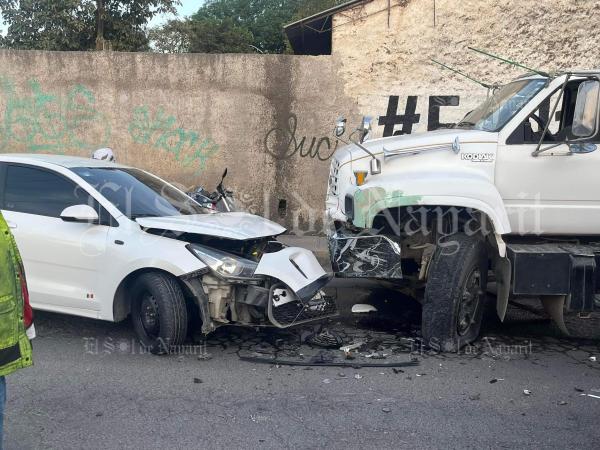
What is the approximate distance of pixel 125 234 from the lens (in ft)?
16.0

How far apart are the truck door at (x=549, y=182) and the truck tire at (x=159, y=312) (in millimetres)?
2861

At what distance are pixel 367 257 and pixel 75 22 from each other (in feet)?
53.1

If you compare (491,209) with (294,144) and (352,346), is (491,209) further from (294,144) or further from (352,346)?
(294,144)

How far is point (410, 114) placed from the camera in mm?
9891

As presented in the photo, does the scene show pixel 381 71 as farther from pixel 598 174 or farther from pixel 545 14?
pixel 598 174

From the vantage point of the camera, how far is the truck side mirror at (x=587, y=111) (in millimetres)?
4777

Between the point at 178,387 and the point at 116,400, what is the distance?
1.44 ft

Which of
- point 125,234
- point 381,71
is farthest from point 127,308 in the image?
point 381,71

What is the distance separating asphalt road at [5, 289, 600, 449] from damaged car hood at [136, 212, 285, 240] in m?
0.96

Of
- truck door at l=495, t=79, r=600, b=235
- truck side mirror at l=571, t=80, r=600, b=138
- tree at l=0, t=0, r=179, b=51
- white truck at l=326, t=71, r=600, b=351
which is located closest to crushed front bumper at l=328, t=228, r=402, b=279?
white truck at l=326, t=71, r=600, b=351

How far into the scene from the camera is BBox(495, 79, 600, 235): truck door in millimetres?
5035

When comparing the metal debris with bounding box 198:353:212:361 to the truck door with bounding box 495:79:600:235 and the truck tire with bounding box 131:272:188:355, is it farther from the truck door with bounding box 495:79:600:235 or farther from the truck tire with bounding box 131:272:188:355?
the truck door with bounding box 495:79:600:235

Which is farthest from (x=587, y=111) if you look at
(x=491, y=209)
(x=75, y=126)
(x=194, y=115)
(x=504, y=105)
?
(x=75, y=126)

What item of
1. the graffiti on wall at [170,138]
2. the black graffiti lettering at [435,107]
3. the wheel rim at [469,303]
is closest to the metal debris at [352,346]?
the wheel rim at [469,303]
